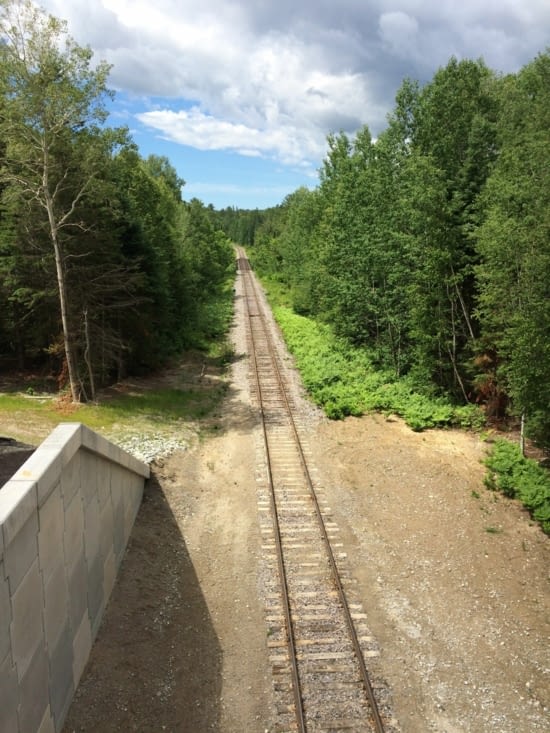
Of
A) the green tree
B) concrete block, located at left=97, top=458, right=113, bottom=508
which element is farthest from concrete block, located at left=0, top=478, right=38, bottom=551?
the green tree

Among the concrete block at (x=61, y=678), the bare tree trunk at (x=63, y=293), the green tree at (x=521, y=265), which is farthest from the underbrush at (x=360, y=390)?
the concrete block at (x=61, y=678)

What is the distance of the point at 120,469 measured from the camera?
11250 mm

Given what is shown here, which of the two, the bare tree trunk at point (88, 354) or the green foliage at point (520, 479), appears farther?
the bare tree trunk at point (88, 354)

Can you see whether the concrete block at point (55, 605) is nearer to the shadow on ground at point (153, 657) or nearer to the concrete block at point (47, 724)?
the concrete block at point (47, 724)

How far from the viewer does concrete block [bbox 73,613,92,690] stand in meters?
7.75

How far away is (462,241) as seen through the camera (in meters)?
19.5

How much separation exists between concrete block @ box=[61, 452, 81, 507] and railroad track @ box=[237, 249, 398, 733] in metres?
4.46

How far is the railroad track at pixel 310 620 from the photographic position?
311 inches

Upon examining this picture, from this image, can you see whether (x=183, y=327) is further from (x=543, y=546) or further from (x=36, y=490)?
(x=36, y=490)

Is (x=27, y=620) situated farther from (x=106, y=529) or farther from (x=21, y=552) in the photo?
(x=106, y=529)

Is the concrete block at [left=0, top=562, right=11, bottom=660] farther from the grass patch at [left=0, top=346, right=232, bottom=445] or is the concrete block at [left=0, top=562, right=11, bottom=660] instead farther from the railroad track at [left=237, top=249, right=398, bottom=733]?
the grass patch at [left=0, top=346, right=232, bottom=445]

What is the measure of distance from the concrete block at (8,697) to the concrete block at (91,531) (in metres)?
2.86

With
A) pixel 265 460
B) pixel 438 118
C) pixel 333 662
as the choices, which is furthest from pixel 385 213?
pixel 333 662

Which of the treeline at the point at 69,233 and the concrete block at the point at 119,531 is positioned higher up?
the treeline at the point at 69,233
